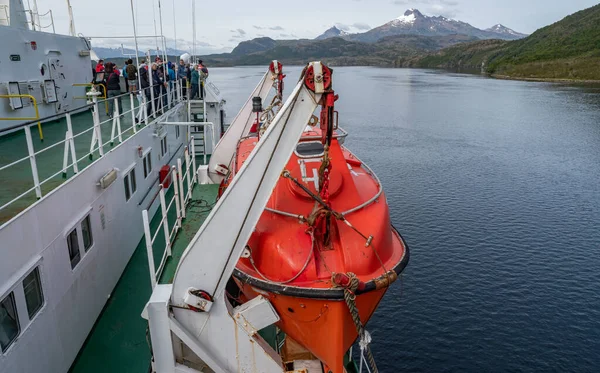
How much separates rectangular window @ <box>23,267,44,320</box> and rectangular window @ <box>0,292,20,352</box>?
0.25 metres

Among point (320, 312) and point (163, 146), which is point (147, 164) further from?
point (320, 312)

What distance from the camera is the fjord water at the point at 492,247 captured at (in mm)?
10492

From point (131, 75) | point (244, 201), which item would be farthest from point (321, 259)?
point (131, 75)

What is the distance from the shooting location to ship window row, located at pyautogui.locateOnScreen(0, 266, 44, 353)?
4367mm

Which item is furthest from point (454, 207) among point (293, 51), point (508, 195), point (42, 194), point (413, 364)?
point (293, 51)

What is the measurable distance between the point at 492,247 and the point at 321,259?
1134 centimetres

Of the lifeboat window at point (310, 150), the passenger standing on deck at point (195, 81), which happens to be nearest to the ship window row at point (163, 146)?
the passenger standing on deck at point (195, 81)

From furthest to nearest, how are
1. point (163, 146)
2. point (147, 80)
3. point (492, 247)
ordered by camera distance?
point (492, 247) → point (147, 80) → point (163, 146)

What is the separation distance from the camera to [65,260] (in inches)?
221

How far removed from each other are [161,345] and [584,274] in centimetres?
1309

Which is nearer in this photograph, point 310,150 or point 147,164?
point 310,150

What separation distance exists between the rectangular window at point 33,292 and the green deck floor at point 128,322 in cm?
135

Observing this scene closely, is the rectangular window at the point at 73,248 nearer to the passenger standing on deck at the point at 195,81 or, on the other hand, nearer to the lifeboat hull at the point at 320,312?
the lifeboat hull at the point at 320,312

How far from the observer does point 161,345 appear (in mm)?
4910
